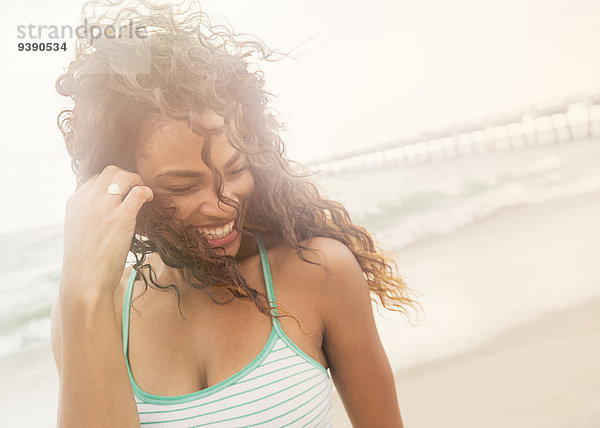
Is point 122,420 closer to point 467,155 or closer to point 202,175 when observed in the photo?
point 202,175

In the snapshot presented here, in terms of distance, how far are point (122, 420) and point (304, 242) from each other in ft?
1.81

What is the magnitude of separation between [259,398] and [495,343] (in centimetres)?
250

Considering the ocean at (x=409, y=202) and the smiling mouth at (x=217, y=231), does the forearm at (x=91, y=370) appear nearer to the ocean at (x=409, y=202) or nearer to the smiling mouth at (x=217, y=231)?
the smiling mouth at (x=217, y=231)

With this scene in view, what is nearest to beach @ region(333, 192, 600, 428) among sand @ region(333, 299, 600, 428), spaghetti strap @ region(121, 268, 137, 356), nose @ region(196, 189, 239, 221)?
sand @ region(333, 299, 600, 428)

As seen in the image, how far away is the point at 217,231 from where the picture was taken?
1251mm

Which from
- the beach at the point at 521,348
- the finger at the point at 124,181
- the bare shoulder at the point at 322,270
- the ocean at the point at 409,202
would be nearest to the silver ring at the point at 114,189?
the finger at the point at 124,181

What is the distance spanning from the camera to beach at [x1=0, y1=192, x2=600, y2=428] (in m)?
2.61

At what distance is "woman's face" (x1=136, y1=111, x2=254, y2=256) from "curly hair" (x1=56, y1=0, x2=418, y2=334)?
0.06ft

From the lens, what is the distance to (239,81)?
1.22 metres

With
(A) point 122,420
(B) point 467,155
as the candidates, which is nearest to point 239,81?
(A) point 122,420

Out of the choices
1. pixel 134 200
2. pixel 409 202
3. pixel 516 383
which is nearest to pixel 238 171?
pixel 134 200

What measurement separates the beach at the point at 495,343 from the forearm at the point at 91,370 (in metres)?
1.88

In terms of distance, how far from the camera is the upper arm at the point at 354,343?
4.02 ft

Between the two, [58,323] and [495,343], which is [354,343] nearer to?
[58,323]
